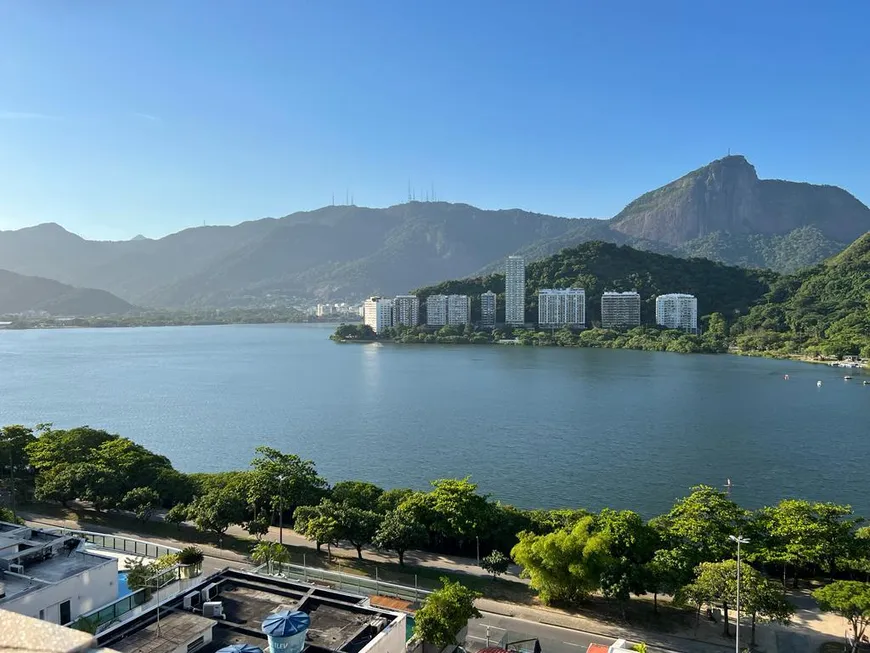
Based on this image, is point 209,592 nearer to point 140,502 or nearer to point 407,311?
point 140,502

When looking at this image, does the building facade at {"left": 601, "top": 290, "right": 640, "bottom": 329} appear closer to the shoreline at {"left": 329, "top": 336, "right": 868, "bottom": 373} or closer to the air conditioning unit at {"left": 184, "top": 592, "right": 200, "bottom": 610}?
the shoreline at {"left": 329, "top": 336, "right": 868, "bottom": 373}

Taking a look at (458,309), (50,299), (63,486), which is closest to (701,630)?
(63,486)

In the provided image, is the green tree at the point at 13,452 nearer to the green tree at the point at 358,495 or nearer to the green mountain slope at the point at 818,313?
the green tree at the point at 358,495

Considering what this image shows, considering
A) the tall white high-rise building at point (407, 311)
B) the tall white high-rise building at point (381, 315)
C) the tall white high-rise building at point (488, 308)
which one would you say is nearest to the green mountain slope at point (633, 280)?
the tall white high-rise building at point (488, 308)

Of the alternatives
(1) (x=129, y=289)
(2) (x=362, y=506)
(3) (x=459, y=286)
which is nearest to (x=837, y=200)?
(3) (x=459, y=286)

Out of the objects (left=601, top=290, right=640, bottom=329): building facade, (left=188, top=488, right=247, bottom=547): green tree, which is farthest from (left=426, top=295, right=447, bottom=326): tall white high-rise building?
(left=188, top=488, right=247, bottom=547): green tree

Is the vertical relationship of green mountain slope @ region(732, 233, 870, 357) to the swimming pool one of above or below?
above

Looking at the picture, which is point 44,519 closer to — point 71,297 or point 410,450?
point 410,450
